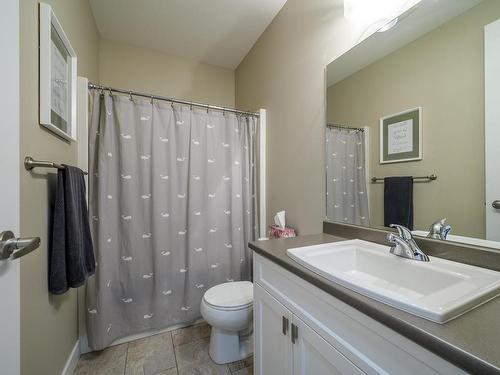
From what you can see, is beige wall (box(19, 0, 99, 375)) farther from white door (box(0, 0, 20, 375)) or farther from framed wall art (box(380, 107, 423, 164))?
framed wall art (box(380, 107, 423, 164))

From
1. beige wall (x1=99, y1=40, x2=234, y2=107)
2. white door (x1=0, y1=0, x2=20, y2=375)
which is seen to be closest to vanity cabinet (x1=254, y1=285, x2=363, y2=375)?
white door (x1=0, y1=0, x2=20, y2=375)

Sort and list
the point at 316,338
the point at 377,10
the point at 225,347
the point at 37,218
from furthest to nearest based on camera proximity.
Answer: the point at 225,347 < the point at 377,10 < the point at 37,218 < the point at 316,338

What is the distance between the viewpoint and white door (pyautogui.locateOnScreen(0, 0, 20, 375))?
1.60 ft

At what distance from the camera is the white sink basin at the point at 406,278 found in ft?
1.60

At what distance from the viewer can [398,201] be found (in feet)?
3.29

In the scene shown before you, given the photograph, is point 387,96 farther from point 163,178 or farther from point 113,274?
point 113,274

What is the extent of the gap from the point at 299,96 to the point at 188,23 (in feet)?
4.08

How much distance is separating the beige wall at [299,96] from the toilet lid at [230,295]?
1.89 feet

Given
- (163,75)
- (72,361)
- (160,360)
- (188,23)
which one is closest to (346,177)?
(160,360)

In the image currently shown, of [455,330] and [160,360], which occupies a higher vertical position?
[455,330]

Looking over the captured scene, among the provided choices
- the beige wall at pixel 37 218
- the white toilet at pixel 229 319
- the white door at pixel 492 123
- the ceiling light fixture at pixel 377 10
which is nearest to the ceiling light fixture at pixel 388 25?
the ceiling light fixture at pixel 377 10

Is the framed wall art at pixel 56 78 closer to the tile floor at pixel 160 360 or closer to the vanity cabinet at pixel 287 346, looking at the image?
the vanity cabinet at pixel 287 346

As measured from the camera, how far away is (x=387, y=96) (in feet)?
3.38

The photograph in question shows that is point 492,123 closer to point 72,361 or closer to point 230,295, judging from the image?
point 230,295
